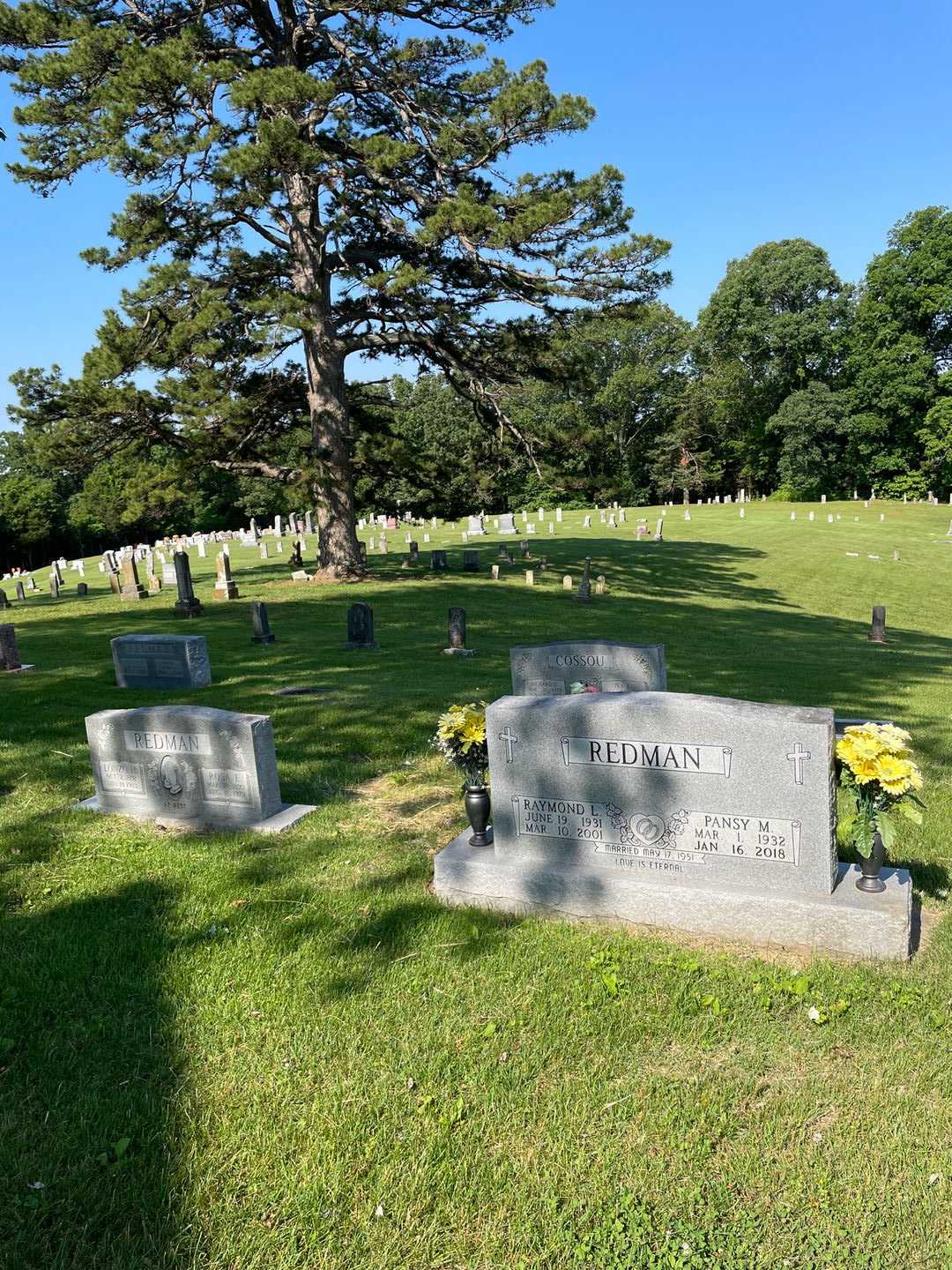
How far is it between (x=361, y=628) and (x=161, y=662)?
485cm

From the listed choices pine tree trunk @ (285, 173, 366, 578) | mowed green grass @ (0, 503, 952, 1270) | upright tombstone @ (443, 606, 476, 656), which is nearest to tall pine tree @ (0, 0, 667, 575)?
pine tree trunk @ (285, 173, 366, 578)

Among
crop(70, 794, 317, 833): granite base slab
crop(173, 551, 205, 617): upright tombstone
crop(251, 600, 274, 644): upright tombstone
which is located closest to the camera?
crop(70, 794, 317, 833): granite base slab

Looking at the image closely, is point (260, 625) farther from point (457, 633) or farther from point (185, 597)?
point (185, 597)

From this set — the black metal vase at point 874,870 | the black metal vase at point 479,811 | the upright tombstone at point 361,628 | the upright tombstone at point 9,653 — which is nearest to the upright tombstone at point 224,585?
the upright tombstone at point 361,628

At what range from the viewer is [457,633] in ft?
53.9

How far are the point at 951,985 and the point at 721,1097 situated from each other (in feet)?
5.75

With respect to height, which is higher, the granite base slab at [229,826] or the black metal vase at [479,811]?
the black metal vase at [479,811]

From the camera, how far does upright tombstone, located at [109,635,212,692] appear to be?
1234cm

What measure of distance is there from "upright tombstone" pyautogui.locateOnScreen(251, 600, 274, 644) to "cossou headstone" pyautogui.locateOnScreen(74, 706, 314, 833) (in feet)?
30.6

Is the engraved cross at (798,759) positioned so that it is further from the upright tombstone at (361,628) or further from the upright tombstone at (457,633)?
the upright tombstone at (361,628)

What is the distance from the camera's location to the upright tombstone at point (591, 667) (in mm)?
9195

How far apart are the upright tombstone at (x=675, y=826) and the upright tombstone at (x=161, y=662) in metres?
7.57

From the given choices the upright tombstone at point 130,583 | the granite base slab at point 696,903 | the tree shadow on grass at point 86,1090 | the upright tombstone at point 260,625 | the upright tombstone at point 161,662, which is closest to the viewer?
the tree shadow on grass at point 86,1090

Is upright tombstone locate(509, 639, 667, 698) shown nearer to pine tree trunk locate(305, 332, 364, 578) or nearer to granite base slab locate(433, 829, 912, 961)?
granite base slab locate(433, 829, 912, 961)
